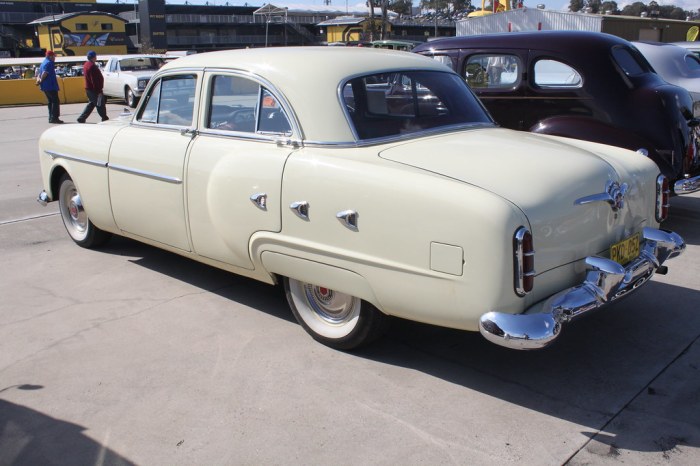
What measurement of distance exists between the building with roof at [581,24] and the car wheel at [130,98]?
41.8 ft

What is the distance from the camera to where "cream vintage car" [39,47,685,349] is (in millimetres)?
3129

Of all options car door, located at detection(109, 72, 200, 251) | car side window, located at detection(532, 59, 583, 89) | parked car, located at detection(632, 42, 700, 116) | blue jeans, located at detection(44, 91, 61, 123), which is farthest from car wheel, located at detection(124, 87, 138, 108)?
car door, located at detection(109, 72, 200, 251)

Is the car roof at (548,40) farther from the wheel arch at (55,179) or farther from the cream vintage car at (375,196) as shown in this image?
the wheel arch at (55,179)

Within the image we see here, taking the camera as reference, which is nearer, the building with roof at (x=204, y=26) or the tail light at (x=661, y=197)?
the tail light at (x=661, y=197)

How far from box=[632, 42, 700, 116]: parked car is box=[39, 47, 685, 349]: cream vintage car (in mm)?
5704

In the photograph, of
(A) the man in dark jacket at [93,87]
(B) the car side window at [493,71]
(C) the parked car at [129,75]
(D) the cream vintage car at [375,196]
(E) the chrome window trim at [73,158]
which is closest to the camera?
(D) the cream vintage car at [375,196]

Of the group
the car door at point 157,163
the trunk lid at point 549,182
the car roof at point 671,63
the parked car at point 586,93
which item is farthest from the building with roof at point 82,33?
the trunk lid at point 549,182

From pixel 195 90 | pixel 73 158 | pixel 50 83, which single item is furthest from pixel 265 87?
pixel 50 83

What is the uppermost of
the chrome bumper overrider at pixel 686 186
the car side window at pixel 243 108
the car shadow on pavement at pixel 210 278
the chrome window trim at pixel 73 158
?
the car side window at pixel 243 108

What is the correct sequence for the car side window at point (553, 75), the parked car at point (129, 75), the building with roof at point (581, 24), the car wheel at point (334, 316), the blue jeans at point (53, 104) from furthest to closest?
the building with roof at point (581, 24) → the parked car at point (129, 75) → the blue jeans at point (53, 104) → the car side window at point (553, 75) → the car wheel at point (334, 316)

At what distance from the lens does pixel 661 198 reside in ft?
13.4

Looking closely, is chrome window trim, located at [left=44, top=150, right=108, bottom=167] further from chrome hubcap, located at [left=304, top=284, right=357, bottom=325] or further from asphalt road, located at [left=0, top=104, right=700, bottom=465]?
chrome hubcap, located at [left=304, top=284, right=357, bottom=325]

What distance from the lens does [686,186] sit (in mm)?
5957

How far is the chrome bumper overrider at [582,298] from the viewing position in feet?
9.88
